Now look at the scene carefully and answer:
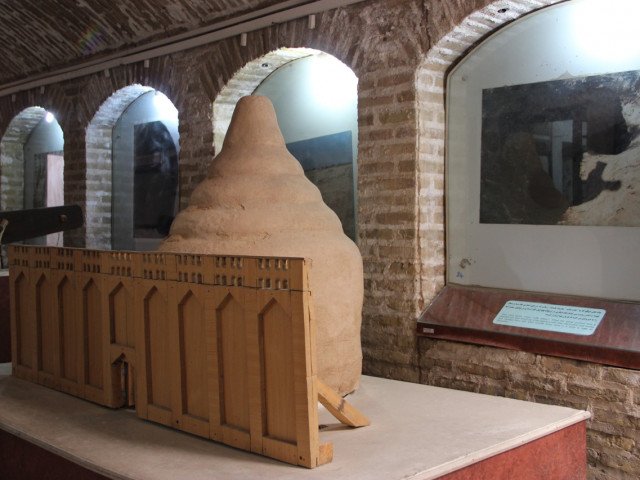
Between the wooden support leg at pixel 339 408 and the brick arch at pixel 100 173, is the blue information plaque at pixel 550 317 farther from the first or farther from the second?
the brick arch at pixel 100 173

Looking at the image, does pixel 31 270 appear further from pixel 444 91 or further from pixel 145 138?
pixel 145 138

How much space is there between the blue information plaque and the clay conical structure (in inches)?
53.7

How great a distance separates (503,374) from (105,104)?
5.59m

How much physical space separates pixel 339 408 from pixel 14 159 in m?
8.87

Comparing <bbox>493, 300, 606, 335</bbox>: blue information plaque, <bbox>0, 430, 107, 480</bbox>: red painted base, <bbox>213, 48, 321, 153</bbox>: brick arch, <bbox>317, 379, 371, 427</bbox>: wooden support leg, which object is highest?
<bbox>213, 48, 321, 153</bbox>: brick arch

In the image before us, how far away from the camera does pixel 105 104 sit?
8805mm

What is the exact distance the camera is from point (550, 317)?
4.95 metres

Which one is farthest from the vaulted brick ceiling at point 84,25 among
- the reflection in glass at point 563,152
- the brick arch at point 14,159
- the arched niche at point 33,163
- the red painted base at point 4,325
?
the red painted base at point 4,325

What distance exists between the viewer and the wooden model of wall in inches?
116

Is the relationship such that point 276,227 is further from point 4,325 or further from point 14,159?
point 14,159

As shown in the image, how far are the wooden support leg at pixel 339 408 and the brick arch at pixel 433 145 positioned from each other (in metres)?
2.15

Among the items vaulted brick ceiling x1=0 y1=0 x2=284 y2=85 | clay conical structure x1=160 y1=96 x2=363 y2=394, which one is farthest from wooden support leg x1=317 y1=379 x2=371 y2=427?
vaulted brick ceiling x1=0 y1=0 x2=284 y2=85

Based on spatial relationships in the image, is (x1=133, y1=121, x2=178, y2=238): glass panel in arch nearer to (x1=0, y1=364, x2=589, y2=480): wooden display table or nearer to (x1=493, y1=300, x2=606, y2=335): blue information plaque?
(x1=493, y1=300, x2=606, y2=335): blue information plaque

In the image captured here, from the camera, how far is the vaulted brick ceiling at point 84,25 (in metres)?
7.35
